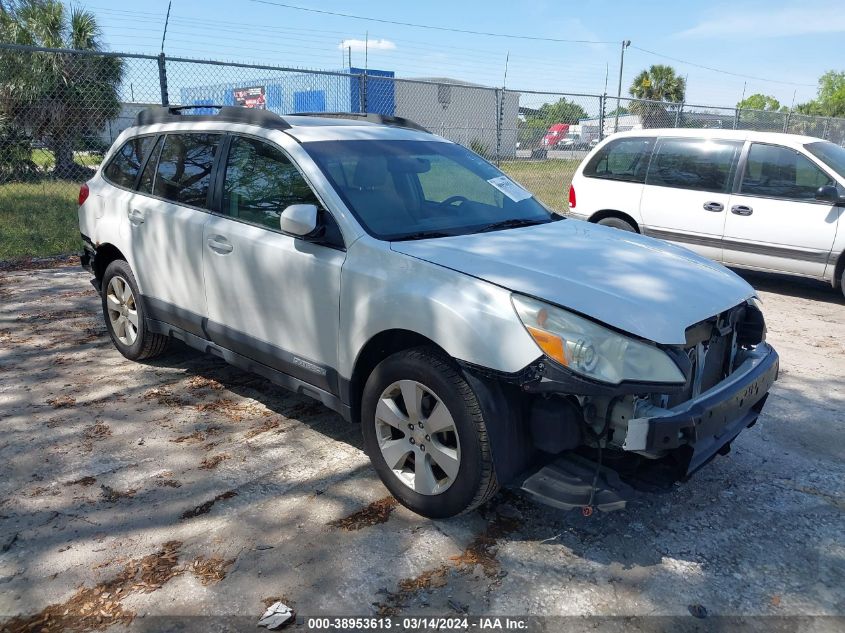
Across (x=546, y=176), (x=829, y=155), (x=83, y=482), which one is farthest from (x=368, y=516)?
(x=546, y=176)

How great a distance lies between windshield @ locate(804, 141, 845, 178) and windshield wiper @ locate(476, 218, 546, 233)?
486 centimetres

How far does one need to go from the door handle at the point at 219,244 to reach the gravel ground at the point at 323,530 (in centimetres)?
105

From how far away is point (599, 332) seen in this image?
2684 millimetres

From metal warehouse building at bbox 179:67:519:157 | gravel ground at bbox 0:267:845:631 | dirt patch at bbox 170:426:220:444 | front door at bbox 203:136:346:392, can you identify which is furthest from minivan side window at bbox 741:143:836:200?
metal warehouse building at bbox 179:67:519:157

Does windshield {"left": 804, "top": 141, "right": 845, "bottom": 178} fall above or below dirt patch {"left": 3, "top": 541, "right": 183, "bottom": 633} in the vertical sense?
above

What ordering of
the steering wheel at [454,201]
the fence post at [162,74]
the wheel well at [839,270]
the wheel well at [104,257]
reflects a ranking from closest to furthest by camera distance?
the steering wheel at [454,201] < the wheel well at [104,257] < the wheel well at [839,270] < the fence post at [162,74]

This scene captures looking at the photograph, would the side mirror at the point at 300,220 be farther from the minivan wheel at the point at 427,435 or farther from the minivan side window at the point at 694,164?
the minivan side window at the point at 694,164

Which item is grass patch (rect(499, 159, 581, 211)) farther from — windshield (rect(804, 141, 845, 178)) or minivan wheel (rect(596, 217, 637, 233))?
windshield (rect(804, 141, 845, 178))

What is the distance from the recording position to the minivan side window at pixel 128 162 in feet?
16.0

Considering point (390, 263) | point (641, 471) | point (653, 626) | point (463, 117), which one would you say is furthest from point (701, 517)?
point (463, 117)

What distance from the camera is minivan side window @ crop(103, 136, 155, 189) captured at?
16.0ft

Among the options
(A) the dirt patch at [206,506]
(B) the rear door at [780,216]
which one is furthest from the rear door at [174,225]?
(B) the rear door at [780,216]

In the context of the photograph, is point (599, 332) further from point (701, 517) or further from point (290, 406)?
point (290, 406)

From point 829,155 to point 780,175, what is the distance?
0.57m
